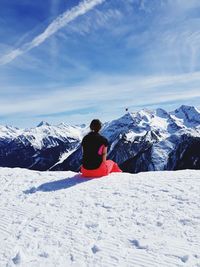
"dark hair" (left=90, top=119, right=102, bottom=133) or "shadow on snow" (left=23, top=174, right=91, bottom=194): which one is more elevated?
"dark hair" (left=90, top=119, right=102, bottom=133)

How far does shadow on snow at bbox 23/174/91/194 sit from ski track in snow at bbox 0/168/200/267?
0.05m

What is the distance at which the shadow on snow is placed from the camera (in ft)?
53.5

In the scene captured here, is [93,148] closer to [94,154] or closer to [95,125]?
[94,154]

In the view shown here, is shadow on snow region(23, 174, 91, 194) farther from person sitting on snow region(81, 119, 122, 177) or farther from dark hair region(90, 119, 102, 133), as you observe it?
dark hair region(90, 119, 102, 133)

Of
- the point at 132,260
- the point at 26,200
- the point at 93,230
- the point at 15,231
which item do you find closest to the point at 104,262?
the point at 132,260

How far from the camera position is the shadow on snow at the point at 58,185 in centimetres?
1630

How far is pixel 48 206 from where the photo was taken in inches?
541

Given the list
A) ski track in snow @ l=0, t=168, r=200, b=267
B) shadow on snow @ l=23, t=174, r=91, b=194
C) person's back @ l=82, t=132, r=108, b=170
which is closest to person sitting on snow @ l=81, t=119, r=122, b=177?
person's back @ l=82, t=132, r=108, b=170

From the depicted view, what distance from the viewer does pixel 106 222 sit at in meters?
11.5

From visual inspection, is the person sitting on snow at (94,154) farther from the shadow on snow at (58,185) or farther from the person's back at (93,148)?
the shadow on snow at (58,185)

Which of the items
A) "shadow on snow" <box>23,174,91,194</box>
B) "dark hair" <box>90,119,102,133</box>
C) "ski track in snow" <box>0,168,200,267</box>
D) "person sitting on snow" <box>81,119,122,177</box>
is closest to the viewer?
"ski track in snow" <box>0,168,200,267</box>

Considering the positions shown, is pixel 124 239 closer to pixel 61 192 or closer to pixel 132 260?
pixel 132 260

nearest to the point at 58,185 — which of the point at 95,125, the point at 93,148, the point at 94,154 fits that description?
the point at 94,154

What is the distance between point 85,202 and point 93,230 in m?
2.66
